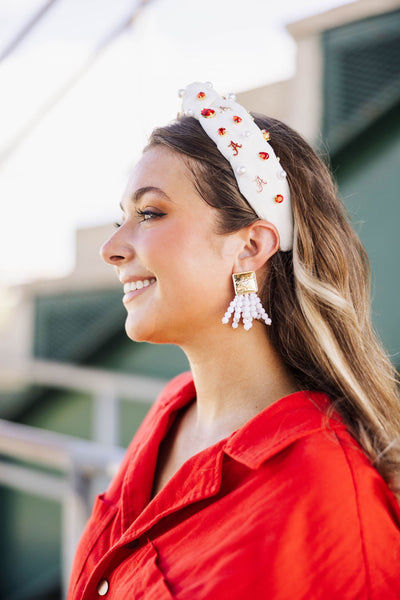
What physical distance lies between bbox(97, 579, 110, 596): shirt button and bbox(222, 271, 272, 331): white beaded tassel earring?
617mm

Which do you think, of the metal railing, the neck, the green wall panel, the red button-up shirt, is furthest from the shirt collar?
the green wall panel

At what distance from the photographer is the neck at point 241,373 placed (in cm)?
137

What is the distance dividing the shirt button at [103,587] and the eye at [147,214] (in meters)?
0.81

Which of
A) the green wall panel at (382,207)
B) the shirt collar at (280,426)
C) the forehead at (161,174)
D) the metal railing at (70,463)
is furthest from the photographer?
the green wall panel at (382,207)

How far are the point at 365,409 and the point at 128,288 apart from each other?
601 mm

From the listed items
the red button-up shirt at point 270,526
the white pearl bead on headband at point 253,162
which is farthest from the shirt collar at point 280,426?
the white pearl bead on headband at point 253,162

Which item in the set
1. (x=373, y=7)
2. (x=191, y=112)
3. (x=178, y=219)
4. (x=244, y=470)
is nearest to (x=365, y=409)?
(x=244, y=470)

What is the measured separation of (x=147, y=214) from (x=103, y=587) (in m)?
0.83

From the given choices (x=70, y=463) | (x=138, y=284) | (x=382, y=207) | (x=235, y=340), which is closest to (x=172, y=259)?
(x=138, y=284)

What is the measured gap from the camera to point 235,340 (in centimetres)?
139

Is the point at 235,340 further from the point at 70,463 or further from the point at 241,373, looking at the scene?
the point at 70,463

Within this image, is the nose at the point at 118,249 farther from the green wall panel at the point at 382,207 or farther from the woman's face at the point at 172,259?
the green wall panel at the point at 382,207

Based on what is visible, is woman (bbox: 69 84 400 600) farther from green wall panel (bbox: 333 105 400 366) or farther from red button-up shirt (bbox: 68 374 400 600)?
green wall panel (bbox: 333 105 400 366)

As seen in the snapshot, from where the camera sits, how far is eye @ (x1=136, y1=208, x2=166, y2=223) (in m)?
1.39
